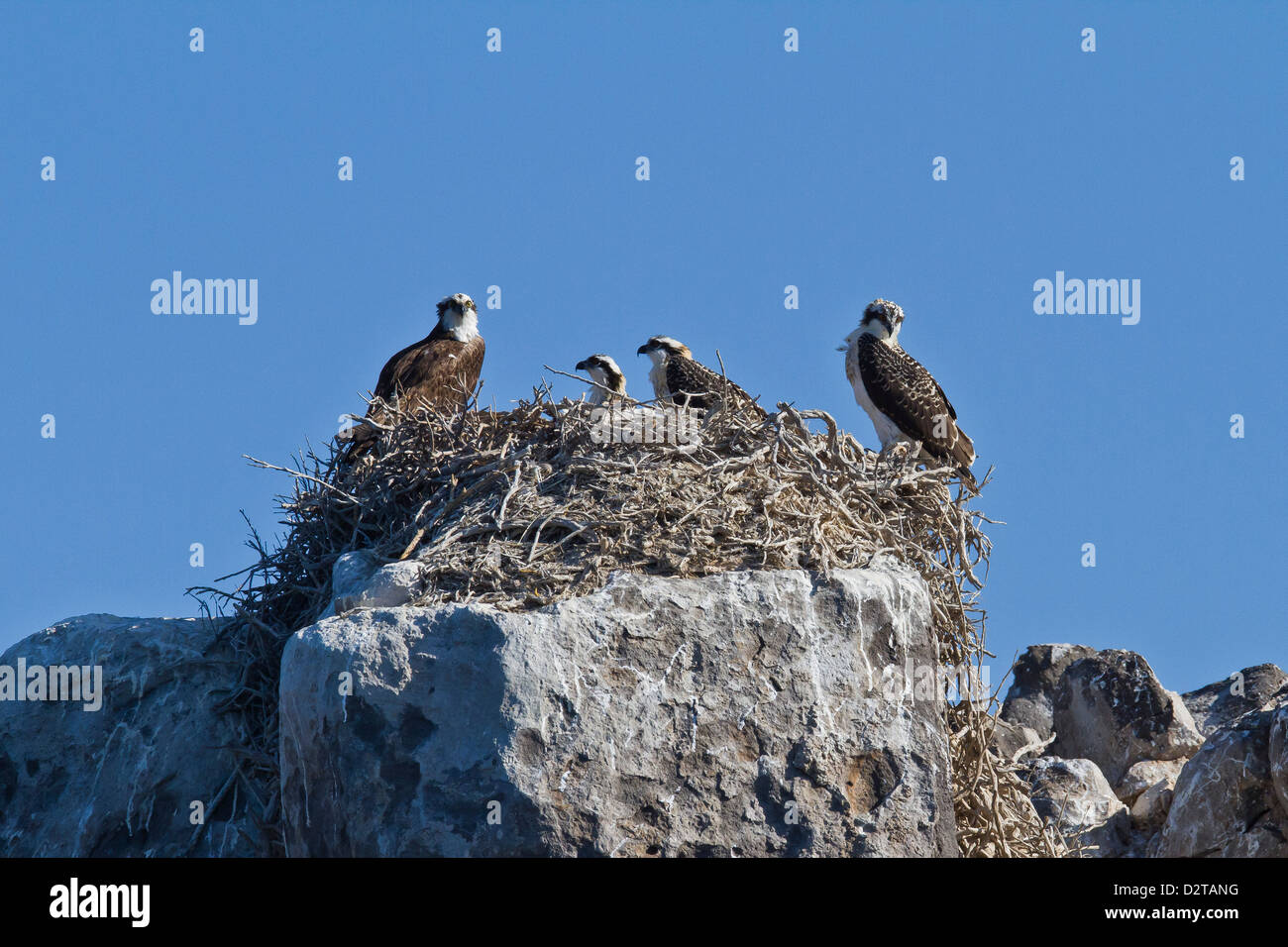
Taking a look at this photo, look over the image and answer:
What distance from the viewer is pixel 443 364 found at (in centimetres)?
1137

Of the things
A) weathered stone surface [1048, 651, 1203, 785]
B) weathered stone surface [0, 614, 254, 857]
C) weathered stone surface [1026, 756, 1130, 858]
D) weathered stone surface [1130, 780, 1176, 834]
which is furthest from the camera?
weathered stone surface [1048, 651, 1203, 785]

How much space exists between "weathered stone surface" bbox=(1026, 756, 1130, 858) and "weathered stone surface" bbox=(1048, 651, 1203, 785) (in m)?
1.80

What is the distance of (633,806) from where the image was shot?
6211 millimetres

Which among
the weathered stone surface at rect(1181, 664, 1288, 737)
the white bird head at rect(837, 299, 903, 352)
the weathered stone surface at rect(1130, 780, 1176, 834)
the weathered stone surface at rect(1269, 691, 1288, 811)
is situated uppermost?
the white bird head at rect(837, 299, 903, 352)

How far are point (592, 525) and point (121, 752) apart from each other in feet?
10.3

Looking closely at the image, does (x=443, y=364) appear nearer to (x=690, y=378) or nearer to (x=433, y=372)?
(x=433, y=372)

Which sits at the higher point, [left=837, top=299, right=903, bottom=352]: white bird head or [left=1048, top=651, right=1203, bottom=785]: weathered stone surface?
[left=837, top=299, right=903, bottom=352]: white bird head

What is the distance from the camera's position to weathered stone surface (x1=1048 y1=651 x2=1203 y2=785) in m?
17.7

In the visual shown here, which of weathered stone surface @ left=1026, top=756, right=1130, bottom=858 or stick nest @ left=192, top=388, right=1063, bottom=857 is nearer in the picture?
stick nest @ left=192, top=388, right=1063, bottom=857

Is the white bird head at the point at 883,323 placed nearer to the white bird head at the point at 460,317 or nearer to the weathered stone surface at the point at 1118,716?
the white bird head at the point at 460,317

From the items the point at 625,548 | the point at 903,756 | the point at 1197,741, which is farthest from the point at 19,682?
the point at 1197,741

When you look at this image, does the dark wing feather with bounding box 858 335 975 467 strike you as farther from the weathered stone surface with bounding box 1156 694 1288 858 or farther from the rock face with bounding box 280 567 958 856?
the weathered stone surface with bounding box 1156 694 1288 858

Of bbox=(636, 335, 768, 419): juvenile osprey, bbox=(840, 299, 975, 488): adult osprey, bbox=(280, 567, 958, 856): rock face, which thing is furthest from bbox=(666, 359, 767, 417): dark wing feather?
bbox=(280, 567, 958, 856): rock face
